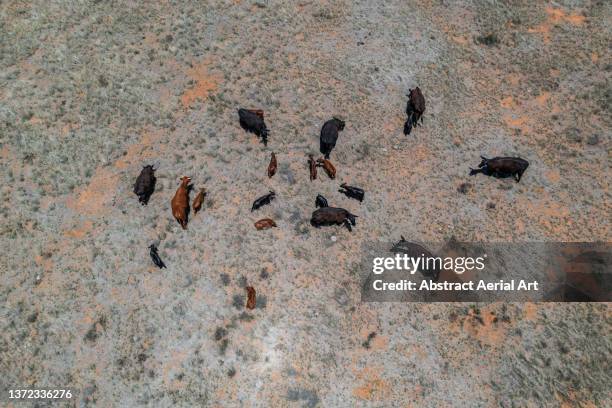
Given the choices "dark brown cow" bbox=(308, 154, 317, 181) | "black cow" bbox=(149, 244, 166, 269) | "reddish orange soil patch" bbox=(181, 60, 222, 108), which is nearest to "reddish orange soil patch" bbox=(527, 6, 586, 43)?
"dark brown cow" bbox=(308, 154, 317, 181)

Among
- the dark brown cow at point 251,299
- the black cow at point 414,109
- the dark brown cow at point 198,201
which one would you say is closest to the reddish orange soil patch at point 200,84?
the dark brown cow at point 198,201

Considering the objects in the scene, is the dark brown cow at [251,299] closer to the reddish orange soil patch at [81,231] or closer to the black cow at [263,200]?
the black cow at [263,200]

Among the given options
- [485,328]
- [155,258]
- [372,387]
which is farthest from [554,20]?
[155,258]

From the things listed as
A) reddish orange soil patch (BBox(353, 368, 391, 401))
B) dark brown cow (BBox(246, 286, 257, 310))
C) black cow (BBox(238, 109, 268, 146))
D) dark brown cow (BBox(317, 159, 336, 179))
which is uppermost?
black cow (BBox(238, 109, 268, 146))

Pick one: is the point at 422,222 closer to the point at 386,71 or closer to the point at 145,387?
the point at 386,71

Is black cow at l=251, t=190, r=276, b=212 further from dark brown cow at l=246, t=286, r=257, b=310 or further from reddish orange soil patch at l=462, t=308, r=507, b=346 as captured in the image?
reddish orange soil patch at l=462, t=308, r=507, b=346

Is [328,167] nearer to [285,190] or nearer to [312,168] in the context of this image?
[312,168]

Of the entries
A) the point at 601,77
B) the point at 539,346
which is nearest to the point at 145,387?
the point at 539,346
